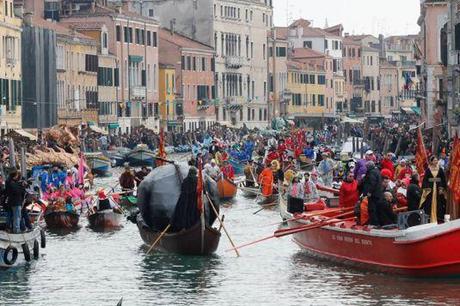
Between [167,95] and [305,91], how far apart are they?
129ft

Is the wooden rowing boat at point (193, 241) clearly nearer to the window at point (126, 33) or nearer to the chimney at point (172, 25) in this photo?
the window at point (126, 33)

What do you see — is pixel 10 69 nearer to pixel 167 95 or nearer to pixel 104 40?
pixel 104 40

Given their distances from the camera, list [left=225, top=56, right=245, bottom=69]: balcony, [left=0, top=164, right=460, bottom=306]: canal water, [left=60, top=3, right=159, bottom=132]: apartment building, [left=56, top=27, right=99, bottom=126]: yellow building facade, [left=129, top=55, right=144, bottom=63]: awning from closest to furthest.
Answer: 1. [left=0, top=164, right=460, bottom=306]: canal water
2. [left=56, top=27, right=99, bottom=126]: yellow building facade
3. [left=60, top=3, right=159, bottom=132]: apartment building
4. [left=129, top=55, right=144, bottom=63]: awning
5. [left=225, top=56, right=245, bottom=69]: balcony

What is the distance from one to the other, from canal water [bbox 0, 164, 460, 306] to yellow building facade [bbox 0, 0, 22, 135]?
40.6 m

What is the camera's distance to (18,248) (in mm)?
36094

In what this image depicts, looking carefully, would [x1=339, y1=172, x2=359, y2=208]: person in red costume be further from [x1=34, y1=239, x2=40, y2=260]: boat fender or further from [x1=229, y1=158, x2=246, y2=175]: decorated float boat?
[x1=229, y1=158, x2=246, y2=175]: decorated float boat

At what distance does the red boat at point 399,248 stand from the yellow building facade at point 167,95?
287ft

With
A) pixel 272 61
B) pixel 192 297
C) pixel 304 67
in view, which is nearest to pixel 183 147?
pixel 272 61

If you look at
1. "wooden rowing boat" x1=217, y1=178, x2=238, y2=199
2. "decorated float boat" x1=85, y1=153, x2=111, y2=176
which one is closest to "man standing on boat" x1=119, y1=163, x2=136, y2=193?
"wooden rowing boat" x1=217, y1=178, x2=238, y2=199

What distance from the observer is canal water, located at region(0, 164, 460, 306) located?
31.8 m

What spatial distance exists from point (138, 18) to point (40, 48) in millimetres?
27381

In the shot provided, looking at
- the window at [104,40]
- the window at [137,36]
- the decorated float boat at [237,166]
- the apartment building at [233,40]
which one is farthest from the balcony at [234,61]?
the decorated float boat at [237,166]

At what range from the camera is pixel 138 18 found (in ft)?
386

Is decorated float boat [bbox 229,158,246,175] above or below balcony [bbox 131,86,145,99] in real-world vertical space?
below
